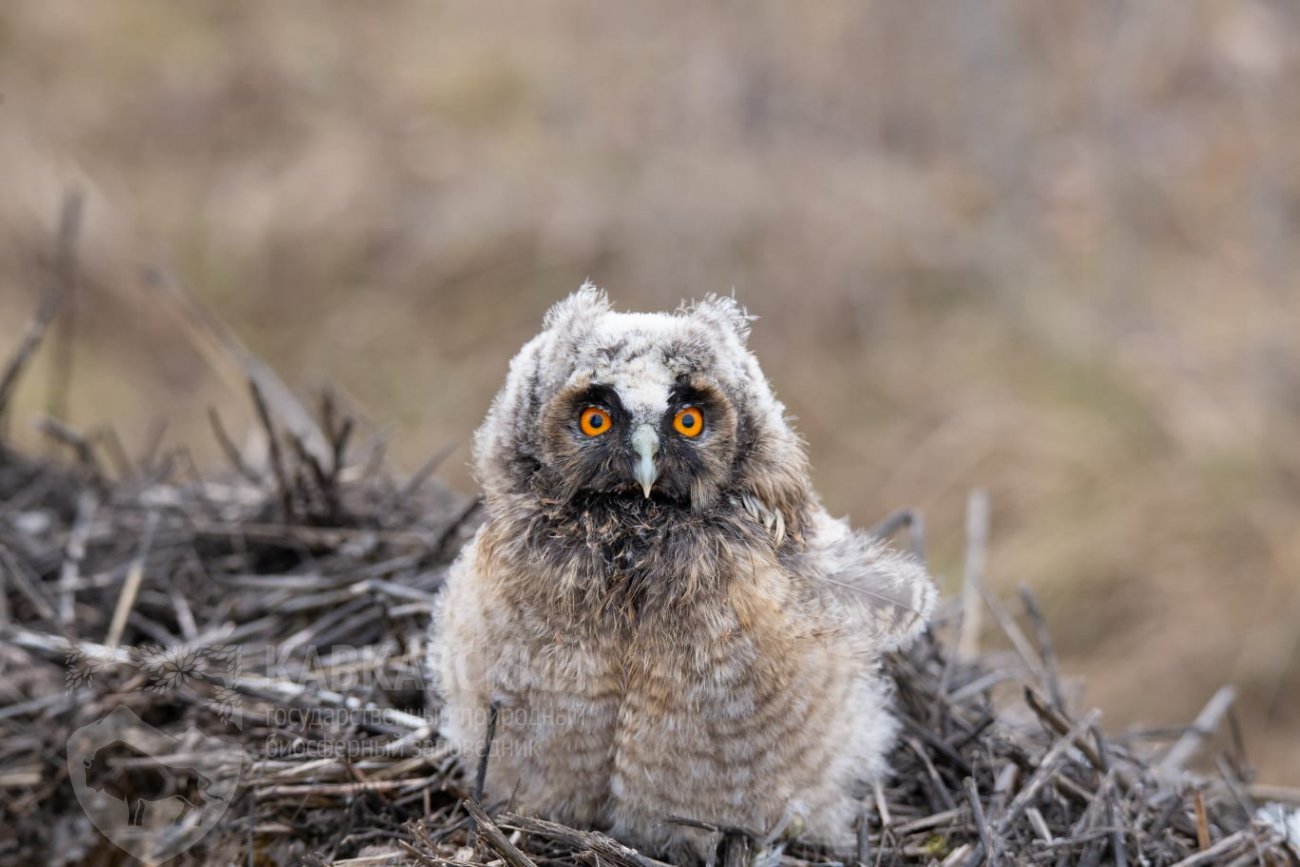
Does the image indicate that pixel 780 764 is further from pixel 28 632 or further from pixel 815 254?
pixel 815 254

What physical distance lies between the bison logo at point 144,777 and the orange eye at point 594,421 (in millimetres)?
1234

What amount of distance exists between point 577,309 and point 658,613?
798 millimetres

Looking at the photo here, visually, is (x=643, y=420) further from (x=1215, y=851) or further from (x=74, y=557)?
(x=74, y=557)

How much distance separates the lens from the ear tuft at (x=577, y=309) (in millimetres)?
2775

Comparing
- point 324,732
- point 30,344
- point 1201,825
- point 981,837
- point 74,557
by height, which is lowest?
point 981,837

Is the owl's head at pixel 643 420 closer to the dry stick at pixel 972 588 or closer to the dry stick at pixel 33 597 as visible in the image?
the dry stick at pixel 972 588

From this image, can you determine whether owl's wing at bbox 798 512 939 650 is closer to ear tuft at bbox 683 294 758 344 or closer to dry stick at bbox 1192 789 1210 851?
ear tuft at bbox 683 294 758 344

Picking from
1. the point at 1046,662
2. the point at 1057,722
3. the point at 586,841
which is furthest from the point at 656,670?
the point at 1046,662

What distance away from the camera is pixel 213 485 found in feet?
13.6

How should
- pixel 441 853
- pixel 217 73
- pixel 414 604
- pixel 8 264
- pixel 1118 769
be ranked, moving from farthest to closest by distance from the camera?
pixel 217 73 → pixel 8 264 → pixel 414 604 → pixel 1118 769 → pixel 441 853

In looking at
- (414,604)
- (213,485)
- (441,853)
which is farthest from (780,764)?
(213,485)

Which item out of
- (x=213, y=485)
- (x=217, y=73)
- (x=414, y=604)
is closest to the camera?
(x=414, y=604)

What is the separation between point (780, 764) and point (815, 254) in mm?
6726

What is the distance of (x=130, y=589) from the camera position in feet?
11.1
